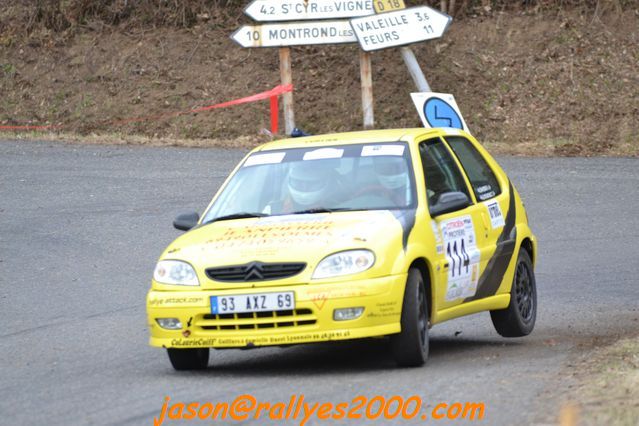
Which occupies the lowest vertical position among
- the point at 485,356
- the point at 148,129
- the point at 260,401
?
the point at 148,129

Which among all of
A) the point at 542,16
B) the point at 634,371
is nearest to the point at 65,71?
the point at 542,16

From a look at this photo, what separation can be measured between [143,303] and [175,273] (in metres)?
4.11

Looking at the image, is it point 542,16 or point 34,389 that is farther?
point 542,16

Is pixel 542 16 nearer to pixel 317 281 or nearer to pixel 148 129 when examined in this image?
pixel 148 129

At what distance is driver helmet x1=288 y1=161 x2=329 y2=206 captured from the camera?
959cm

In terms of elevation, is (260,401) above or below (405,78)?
above

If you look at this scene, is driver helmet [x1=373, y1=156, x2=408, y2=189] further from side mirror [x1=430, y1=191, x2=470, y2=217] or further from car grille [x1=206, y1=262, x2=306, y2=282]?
car grille [x1=206, y1=262, x2=306, y2=282]

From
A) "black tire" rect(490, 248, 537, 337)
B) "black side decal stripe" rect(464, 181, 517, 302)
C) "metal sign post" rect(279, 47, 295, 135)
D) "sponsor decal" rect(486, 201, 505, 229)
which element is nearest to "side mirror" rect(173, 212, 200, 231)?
"black side decal stripe" rect(464, 181, 517, 302)

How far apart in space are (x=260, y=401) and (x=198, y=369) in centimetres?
169

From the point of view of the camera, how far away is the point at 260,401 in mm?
7594

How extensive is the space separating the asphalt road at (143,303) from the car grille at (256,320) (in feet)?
1.15

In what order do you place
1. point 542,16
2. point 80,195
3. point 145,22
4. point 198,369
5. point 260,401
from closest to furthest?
point 260,401 < point 198,369 < point 80,195 < point 542,16 < point 145,22

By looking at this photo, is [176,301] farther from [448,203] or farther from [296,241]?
[448,203]

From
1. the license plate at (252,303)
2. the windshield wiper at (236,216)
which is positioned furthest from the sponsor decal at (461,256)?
the license plate at (252,303)
